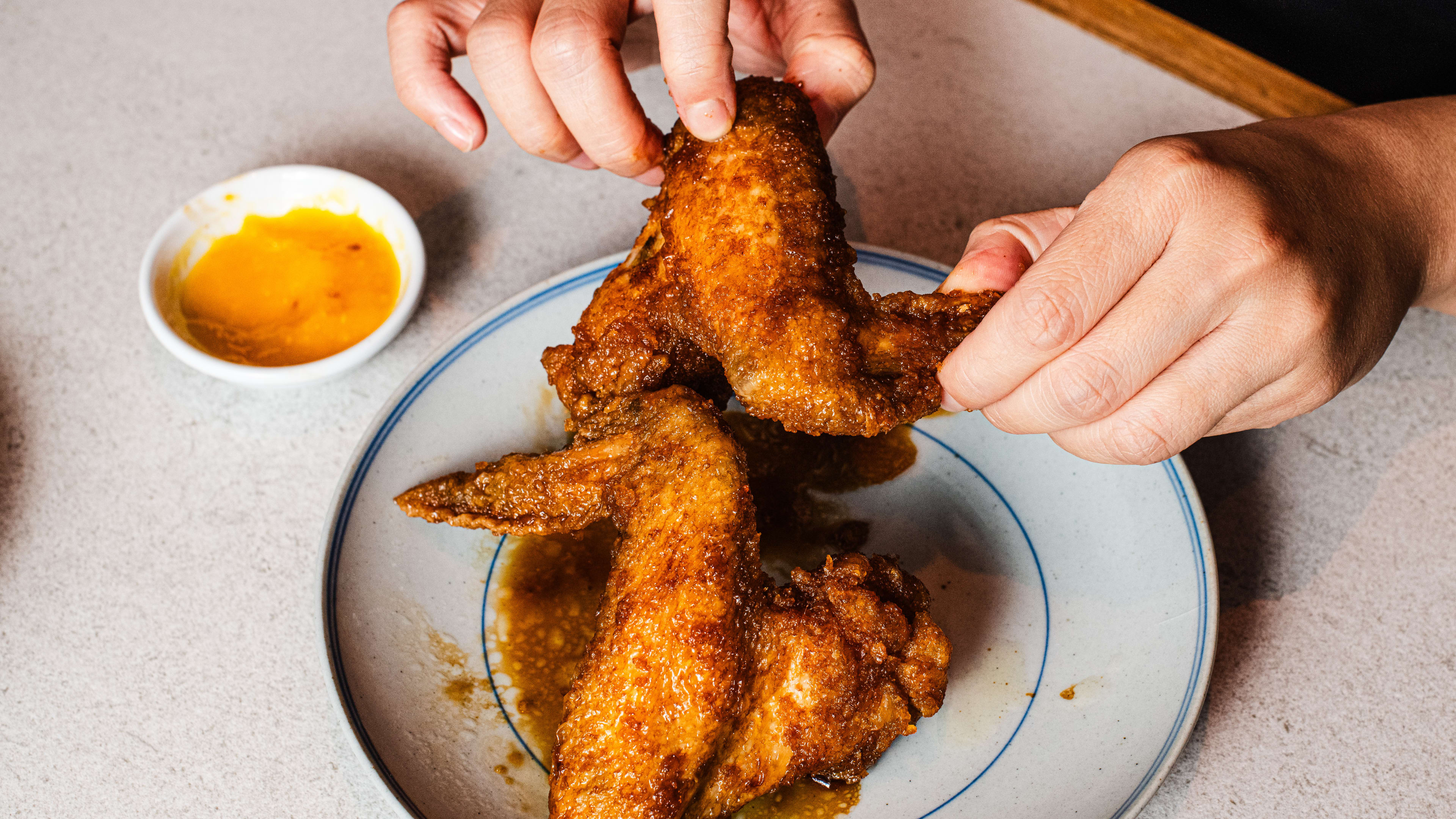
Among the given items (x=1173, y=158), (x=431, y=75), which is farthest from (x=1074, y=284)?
(x=431, y=75)

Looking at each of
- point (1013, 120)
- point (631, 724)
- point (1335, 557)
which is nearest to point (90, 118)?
point (631, 724)

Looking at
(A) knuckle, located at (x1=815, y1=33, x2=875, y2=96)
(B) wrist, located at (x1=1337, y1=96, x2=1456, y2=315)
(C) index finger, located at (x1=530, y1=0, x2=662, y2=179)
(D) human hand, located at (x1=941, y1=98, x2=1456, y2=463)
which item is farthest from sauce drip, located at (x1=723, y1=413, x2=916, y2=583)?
(B) wrist, located at (x1=1337, y1=96, x2=1456, y2=315)

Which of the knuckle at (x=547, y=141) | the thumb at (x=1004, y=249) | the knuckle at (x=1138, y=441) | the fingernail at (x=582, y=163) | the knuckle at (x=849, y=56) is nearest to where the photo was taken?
the knuckle at (x=1138, y=441)

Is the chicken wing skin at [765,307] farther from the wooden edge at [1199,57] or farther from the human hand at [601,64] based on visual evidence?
the wooden edge at [1199,57]

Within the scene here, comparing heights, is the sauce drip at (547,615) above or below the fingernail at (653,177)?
below

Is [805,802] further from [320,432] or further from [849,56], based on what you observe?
[849,56]

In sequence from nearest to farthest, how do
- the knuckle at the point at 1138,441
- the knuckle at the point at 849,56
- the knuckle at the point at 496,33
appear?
the knuckle at the point at 1138,441
the knuckle at the point at 496,33
the knuckle at the point at 849,56

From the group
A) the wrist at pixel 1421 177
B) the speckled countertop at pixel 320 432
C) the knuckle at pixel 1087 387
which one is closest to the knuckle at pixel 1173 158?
the knuckle at pixel 1087 387
